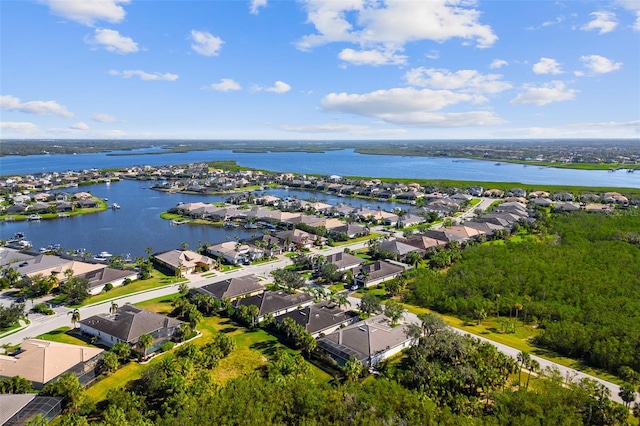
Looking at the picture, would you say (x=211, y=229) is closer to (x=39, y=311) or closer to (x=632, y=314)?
(x=39, y=311)

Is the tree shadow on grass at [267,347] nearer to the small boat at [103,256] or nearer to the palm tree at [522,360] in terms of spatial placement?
the palm tree at [522,360]

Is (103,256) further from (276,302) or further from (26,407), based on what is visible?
(26,407)

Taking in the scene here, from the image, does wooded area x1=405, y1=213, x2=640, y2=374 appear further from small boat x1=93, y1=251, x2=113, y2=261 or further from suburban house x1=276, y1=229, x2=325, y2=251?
small boat x1=93, y1=251, x2=113, y2=261

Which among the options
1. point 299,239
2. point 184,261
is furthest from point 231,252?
point 299,239

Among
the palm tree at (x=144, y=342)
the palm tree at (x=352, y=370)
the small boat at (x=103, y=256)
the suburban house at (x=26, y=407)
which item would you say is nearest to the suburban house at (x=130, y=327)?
the palm tree at (x=144, y=342)

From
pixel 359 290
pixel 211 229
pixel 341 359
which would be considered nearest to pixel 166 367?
pixel 341 359
